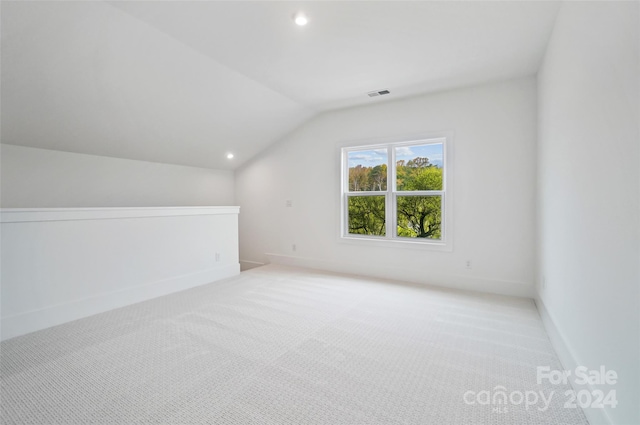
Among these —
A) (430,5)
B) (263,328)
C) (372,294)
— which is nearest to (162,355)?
(263,328)

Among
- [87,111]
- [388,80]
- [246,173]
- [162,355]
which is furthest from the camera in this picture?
[246,173]

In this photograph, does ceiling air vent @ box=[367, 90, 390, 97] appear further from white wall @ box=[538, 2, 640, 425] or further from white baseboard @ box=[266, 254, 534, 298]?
white baseboard @ box=[266, 254, 534, 298]

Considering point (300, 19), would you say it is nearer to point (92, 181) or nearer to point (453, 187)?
point (453, 187)

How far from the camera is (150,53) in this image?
2.86 meters

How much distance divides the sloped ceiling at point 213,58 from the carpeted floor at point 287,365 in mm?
2083

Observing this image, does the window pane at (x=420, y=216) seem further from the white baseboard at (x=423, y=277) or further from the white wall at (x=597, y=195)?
the white wall at (x=597, y=195)

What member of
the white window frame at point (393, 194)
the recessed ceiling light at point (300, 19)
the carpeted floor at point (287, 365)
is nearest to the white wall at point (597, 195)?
the carpeted floor at point (287, 365)

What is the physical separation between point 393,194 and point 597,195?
10.1 ft

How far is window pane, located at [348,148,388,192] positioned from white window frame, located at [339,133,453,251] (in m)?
0.07

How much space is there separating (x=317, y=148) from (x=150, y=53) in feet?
8.97

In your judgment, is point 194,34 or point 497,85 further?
point 497,85

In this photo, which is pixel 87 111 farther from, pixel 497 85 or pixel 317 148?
pixel 497 85

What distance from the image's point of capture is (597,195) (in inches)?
59.3

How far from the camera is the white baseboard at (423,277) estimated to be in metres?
3.65
